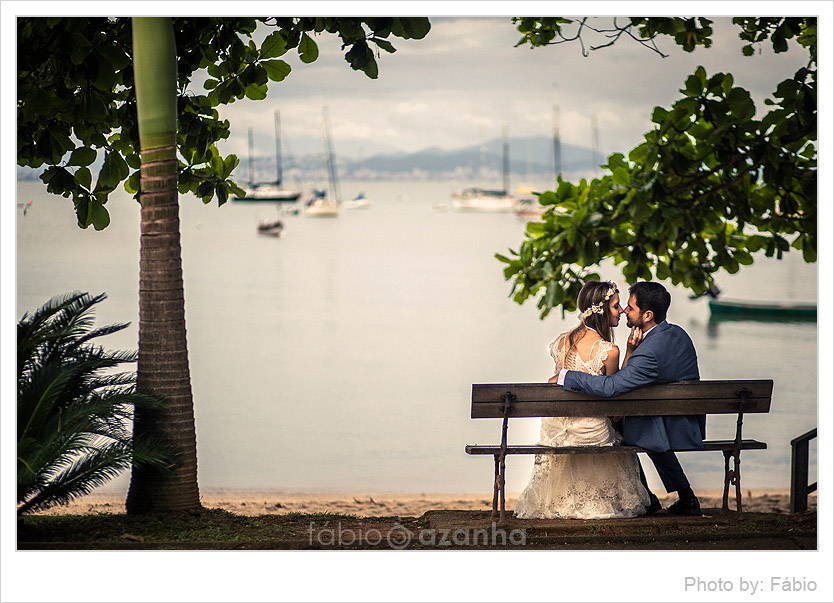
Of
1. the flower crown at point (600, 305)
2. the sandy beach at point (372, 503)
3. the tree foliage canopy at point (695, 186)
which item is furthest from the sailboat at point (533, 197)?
the flower crown at point (600, 305)

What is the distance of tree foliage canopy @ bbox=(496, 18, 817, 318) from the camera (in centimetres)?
586

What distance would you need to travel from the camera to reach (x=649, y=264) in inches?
268

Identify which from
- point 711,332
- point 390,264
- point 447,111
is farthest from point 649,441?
point 447,111

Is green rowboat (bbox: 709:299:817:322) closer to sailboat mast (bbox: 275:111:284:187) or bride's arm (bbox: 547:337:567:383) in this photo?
sailboat mast (bbox: 275:111:284:187)

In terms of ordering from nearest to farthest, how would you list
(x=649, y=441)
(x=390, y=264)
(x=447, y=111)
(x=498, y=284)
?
(x=649, y=441) < (x=498, y=284) < (x=390, y=264) < (x=447, y=111)

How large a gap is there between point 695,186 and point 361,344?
67.4ft

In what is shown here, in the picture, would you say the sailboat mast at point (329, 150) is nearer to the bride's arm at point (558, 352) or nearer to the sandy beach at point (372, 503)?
the sandy beach at point (372, 503)

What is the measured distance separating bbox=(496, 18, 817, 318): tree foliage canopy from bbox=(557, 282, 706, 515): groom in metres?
0.48

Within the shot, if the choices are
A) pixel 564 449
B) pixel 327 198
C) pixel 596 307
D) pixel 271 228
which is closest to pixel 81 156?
pixel 596 307

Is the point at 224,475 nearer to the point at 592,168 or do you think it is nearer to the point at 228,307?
the point at 228,307

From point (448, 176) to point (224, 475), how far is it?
31500 millimetres

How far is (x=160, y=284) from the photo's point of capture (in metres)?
6.07

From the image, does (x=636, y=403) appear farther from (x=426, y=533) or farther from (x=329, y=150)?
(x=329, y=150)

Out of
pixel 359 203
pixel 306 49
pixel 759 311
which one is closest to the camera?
pixel 306 49
